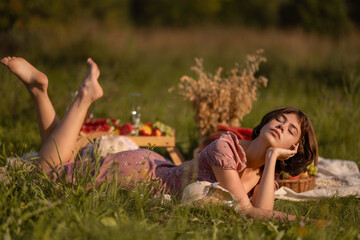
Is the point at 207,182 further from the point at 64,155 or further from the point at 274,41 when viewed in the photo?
the point at 274,41

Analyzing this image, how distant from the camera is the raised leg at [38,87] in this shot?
11.0 ft

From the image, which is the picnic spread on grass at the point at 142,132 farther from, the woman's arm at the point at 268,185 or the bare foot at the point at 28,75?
the woman's arm at the point at 268,185

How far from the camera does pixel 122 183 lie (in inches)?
109

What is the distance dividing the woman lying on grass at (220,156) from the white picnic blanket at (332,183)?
1.57 ft

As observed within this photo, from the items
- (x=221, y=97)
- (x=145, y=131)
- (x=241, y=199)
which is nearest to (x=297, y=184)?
(x=241, y=199)

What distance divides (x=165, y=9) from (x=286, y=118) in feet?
65.6

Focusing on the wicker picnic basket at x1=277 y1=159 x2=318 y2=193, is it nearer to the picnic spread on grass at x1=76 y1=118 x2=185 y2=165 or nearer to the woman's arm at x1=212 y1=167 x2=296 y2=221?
the woman's arm at x1=212 y1=167 x2=296 y2=221

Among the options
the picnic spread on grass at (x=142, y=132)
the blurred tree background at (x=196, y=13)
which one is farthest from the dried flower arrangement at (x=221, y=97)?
the blurred tree background at (x=196, y=13)

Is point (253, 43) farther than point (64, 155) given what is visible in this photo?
Yes

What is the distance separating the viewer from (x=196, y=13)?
21.8 meters

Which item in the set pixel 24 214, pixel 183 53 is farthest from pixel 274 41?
pixel 24 214

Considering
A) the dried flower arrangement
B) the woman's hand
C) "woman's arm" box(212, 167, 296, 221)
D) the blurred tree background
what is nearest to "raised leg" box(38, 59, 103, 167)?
"woman's arm" box(212, 167, 296, 221)

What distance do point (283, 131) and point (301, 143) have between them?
1.06 ft

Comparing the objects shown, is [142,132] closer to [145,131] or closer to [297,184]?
[145,131]
